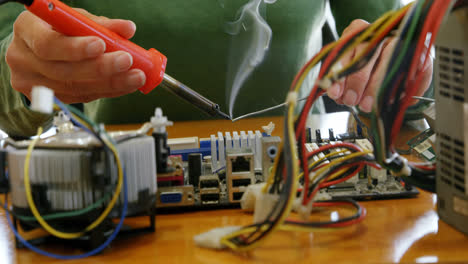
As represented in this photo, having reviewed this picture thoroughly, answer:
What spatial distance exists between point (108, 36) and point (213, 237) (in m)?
0.51

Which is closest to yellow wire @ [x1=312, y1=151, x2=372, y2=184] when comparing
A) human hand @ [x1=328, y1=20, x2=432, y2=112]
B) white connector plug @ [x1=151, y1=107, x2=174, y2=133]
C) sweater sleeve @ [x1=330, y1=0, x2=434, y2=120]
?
white connector plug @ [x1=151, y1=107, x2=174, y2=133]

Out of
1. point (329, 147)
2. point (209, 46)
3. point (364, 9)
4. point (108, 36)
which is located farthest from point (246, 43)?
point (329, 147)

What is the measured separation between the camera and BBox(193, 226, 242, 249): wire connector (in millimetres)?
632

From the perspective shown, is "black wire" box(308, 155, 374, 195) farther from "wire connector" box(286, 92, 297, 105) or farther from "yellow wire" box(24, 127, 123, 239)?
"yellow wire" box(24, 127, 123, 239)

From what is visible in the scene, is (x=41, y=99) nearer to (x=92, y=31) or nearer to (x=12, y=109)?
(x=92, y=31)

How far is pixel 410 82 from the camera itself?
61cm

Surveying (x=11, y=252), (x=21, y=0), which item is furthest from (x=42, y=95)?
(x=21, y=0)

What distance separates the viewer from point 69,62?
1.08 metres

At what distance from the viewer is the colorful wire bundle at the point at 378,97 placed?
0.59 metres

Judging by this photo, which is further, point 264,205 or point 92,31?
point 92,31

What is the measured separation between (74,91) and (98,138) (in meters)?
0.71

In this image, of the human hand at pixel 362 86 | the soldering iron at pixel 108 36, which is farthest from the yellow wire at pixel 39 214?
the human hand at pixel 362 86

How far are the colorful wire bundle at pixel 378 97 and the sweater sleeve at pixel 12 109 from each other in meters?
0.94

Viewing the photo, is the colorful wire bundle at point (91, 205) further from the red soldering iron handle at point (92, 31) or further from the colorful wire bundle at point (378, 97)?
the red soldering iron handle at point (92, 31)
